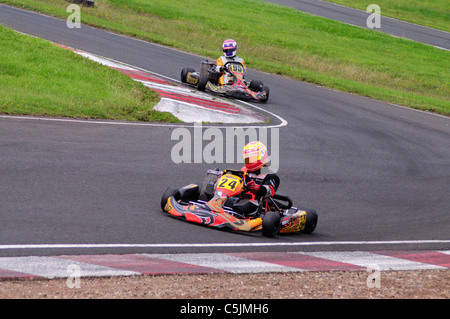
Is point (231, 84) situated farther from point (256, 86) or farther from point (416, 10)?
point (416, 10)

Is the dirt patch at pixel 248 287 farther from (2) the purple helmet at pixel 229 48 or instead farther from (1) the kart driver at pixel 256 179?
(2) the purple helmet at pixel 229 48

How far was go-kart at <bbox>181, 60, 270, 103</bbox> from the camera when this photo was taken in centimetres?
1747

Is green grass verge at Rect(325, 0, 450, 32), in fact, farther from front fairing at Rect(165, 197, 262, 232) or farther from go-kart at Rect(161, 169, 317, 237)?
front fairing at Rect(165, 197, 262, 232)

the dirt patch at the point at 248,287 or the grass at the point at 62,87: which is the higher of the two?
the grass at the point at 62,87

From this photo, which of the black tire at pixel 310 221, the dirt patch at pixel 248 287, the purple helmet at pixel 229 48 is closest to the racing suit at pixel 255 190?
the black tire at pixel 310 221

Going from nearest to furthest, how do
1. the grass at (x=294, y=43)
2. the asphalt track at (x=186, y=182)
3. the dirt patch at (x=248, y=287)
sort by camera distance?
the dirt patch at (x=248, y=287), the asphalt track at (x=186, y=182), the grass at (x=294, y=43)

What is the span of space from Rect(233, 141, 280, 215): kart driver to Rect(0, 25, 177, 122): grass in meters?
5.40

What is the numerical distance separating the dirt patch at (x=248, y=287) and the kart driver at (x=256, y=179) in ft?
5.95

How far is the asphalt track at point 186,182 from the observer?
7129mm

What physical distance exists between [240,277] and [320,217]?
3.07 meters

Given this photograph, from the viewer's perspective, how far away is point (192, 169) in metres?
10.6

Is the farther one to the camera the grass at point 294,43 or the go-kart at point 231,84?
the grass at point 294,43

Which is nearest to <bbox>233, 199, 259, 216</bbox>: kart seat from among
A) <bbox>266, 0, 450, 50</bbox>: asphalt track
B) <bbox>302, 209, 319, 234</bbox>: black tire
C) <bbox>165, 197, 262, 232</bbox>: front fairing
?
<bbox>165, 197, 262, 232</bbox>: front fairing

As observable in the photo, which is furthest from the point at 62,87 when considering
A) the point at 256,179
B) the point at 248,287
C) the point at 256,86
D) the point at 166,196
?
the point at 248,287
